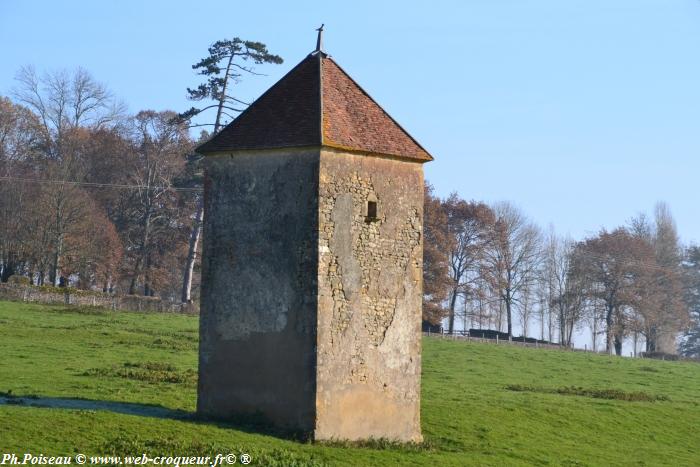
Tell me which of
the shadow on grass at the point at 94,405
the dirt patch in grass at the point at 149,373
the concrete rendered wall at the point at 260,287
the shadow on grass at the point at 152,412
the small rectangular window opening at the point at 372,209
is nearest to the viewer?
the shadow on grass at the point at 152,412

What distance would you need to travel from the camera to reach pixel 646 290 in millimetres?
84125

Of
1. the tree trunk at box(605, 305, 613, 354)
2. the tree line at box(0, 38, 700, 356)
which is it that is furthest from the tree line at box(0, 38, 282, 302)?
the tree trunk at box(605, 305, 613, 354)

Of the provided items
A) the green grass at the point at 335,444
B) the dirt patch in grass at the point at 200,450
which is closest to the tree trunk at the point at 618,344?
the green grass at the point at 335,444

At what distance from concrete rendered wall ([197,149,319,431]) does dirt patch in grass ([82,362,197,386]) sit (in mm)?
5846

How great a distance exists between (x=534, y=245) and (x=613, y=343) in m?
9.94

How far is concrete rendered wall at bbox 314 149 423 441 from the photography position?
82.3 ft

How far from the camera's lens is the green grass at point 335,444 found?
74.4 feet

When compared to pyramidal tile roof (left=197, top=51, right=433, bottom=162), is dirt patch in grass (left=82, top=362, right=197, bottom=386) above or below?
below

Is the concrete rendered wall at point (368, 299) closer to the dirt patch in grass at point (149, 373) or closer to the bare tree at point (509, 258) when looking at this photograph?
the dirt patch in grass at point (149, 373)

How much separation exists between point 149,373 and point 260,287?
28.4 feet

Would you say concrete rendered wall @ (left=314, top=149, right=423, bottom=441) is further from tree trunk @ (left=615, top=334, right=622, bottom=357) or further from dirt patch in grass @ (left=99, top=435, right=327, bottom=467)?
tree trunk @ (left=615, top=334, right=622, bottom=357)

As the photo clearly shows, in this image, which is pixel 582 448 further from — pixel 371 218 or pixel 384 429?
pixel 371 218

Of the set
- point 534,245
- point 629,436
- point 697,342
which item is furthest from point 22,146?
point 697,342

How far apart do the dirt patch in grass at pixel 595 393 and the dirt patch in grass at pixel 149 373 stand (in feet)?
41.2
